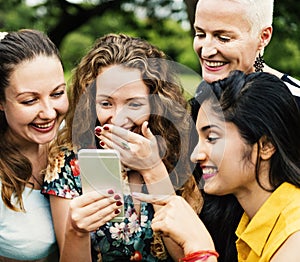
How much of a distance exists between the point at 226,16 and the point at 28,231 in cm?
136

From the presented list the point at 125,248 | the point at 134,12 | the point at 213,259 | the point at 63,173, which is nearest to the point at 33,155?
the point at 63,173

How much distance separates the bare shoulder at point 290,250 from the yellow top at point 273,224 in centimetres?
2

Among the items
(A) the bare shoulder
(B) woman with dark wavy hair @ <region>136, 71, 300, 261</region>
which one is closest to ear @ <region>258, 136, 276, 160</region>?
(B) woman with dark wavy hair @ <region>136, 71, 300, 261</region>

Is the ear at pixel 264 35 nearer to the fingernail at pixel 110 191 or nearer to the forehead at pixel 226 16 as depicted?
the forehead at pixel 226 16

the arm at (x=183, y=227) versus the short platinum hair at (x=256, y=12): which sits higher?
the short platinum hair at (x=256, y=12)

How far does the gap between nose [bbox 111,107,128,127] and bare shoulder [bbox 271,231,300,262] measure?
34.3 inches

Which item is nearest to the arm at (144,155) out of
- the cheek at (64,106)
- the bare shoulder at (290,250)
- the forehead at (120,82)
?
the forehead at (120,82)

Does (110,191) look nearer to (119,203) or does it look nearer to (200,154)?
(119,203)

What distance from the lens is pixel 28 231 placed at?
322cm

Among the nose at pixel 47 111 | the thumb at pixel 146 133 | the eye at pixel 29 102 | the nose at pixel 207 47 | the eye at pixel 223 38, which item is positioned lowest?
the nose at pixel 47 111

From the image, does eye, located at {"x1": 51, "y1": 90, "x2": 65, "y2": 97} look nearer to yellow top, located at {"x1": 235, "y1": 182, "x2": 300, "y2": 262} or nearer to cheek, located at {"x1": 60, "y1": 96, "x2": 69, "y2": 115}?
cheek, located at {"x1": 60, "y1": 96, "x2": 69, "y2": 115}

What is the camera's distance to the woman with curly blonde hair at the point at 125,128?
302 centimetres

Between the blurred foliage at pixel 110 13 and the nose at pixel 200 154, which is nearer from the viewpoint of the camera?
the nose at pixel 200 154

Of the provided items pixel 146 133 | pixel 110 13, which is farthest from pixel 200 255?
pixel 110 13
